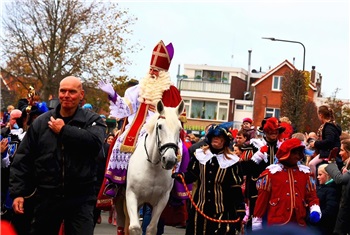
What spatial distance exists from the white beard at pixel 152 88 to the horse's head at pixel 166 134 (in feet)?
3.76

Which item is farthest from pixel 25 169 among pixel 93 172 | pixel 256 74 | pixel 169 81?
pixel 256 74

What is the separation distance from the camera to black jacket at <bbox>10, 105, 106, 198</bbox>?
8062 millimetres

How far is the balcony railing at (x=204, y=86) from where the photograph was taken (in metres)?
92.6

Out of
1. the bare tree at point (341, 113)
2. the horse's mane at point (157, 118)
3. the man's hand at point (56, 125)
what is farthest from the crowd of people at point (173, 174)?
the bare tree at point (341, 113)

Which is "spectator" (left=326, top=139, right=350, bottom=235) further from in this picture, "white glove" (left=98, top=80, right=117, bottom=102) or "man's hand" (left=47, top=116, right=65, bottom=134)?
"man's hand" (left=47, top=116, right=65, bottom=134)

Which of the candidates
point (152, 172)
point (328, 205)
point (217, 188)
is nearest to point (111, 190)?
point (152, 172)

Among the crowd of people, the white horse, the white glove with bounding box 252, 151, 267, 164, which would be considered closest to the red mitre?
the crowd of people

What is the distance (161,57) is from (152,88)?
2.03 ft

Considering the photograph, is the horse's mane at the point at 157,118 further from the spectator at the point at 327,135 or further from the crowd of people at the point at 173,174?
the spectator at the point at 327,135

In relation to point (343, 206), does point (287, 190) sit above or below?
above

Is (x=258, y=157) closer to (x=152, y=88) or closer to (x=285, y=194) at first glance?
(x=152, y=88)

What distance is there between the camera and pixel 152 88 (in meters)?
12.6

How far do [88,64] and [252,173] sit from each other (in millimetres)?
34371

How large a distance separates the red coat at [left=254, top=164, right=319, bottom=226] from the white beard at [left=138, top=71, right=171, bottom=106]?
8.18ft
